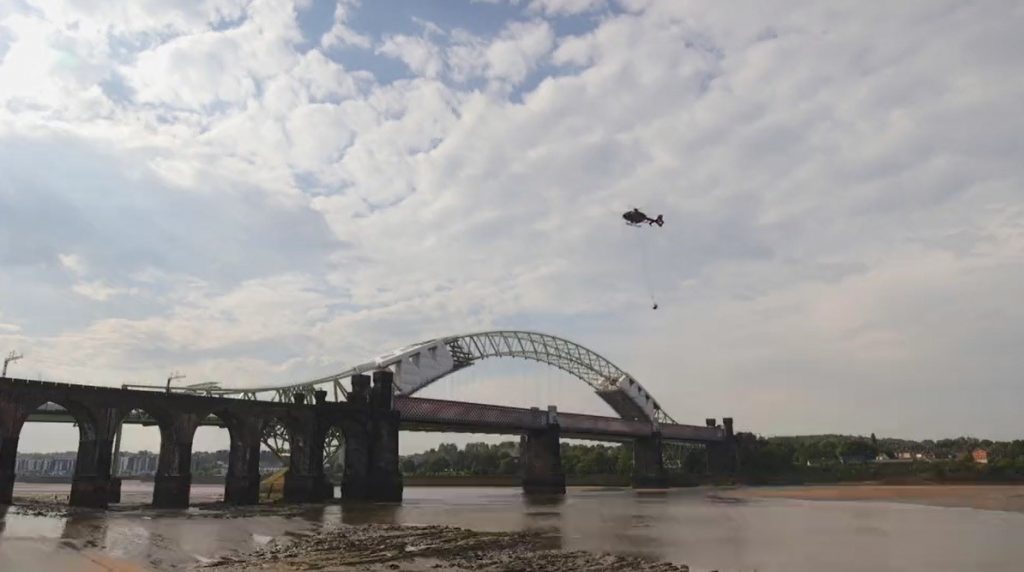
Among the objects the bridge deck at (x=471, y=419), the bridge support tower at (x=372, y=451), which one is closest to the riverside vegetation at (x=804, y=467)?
the bridge deck at (x=471, y=419)

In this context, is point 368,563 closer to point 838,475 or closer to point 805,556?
point 805,556

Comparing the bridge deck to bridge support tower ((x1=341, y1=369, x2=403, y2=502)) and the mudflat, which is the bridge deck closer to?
bridge support tower ((x1=341, y1=369, x2=403, y2=502))

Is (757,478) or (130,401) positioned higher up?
(130,401)

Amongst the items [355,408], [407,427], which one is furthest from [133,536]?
[407,427]

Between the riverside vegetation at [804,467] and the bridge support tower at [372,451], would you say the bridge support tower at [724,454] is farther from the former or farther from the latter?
the bridge support tower at [372,451]

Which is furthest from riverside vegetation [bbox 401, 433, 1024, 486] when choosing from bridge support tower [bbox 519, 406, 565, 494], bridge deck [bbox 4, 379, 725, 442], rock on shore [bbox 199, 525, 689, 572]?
rock on shore [bbox 199, 525, 689, 572]

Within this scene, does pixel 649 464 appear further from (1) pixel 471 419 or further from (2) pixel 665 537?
(2) pixel 665 537
